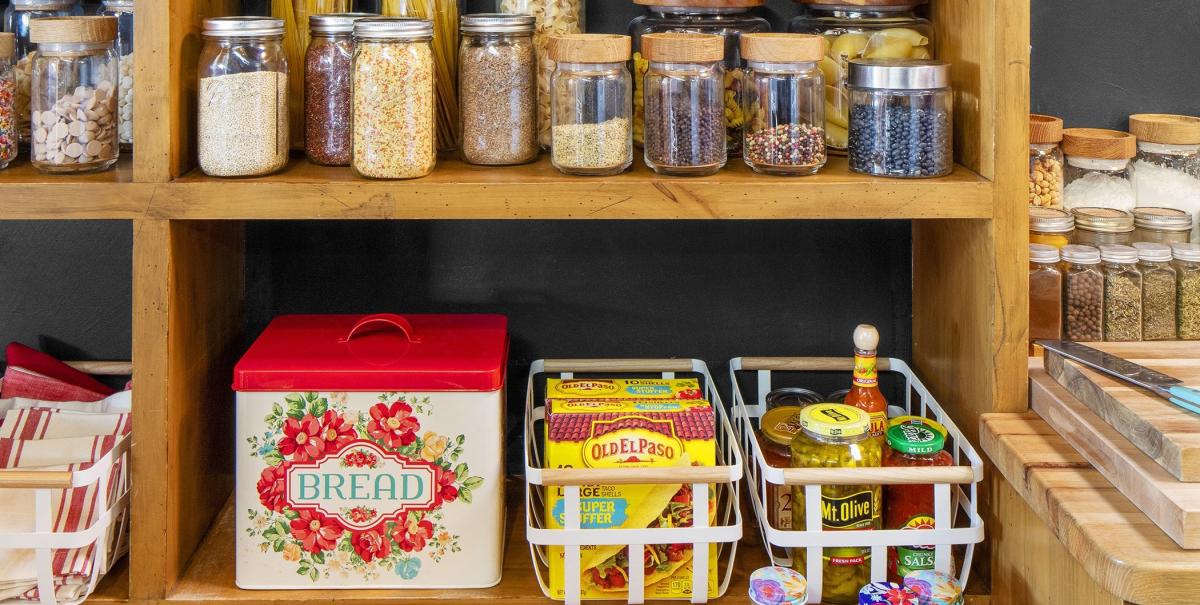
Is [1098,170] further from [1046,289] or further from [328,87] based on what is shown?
[328,87]

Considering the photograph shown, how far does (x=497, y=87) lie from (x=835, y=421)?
54 cm

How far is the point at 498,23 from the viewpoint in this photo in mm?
1341

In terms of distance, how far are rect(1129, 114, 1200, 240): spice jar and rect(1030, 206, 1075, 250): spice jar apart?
16 centimetres

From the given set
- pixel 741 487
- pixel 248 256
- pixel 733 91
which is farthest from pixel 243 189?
pixel 741 487

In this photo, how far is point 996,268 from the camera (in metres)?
1.33

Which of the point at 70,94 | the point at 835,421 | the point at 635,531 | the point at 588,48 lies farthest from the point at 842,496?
the point at 70,94

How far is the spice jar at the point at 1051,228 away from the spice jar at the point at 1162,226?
0.10 meters

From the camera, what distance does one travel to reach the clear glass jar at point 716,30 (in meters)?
1.45

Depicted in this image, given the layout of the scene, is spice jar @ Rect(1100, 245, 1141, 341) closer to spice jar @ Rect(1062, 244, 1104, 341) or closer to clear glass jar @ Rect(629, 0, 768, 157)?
spice jar @ Rect(1062, 244, 1104, 341)

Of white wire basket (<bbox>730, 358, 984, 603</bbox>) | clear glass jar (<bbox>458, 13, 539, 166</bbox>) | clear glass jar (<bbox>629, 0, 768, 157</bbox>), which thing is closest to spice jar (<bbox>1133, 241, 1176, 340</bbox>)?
white wire basket (<bbox>730, 358, 984, 603</bbox>)

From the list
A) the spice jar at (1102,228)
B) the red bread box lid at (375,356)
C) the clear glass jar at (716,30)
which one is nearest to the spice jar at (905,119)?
the clear glass jar at (716,30)

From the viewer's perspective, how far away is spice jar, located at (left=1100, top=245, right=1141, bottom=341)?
1.43m

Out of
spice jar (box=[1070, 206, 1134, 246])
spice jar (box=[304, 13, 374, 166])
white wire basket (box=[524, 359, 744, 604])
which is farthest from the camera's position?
spice jar (box=[1070, 206, 1134, 246])

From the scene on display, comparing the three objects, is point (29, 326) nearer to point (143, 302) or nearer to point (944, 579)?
point (143, 302)
